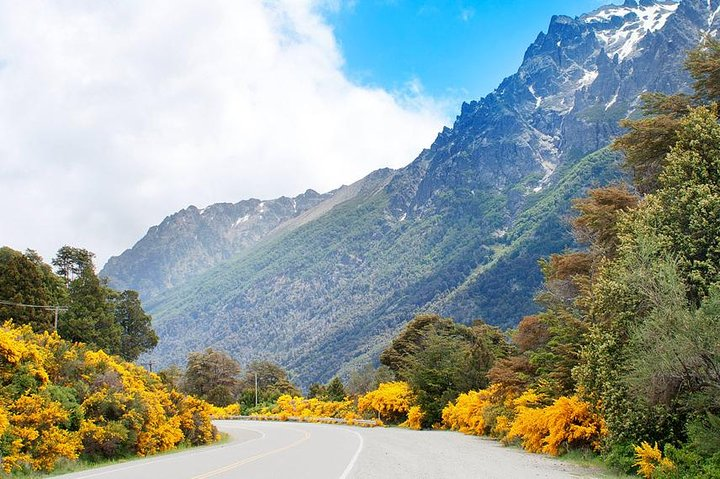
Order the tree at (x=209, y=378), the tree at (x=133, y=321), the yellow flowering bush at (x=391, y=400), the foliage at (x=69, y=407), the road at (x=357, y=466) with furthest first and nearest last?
the tree at (x=209, y=378), the tree at (x=133, y=321), the yellow flowering bush at (x=391, y=400), the foliage at (x=69, y=407), the road at (x=357, y=466)

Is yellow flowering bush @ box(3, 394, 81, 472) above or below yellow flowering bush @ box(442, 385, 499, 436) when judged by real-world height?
above

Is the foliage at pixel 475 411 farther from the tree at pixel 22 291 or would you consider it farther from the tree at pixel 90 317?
the tree at pixel 90 317

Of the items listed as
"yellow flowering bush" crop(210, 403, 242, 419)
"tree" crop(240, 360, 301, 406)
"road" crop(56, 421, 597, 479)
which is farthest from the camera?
"tree" crop(240, 360, 301, 406)

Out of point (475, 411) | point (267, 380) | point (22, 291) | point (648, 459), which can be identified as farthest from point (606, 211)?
point (267, 380)

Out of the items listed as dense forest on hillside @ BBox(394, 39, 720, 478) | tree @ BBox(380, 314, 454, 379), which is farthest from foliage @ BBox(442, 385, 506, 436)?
tree @ BBox(380, 314, 454, 379)

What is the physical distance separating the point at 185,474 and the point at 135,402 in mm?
9635

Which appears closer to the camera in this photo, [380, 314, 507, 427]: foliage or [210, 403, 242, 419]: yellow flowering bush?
[380, 314, 507, 427]: foliage

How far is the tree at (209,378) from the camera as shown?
264 feet

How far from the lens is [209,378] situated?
3201 inches

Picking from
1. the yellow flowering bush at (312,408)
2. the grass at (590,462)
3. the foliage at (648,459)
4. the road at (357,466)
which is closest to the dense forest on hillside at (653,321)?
the foliage at (648,459)

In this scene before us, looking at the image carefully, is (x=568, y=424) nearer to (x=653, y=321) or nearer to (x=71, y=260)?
(x=653, y=321)

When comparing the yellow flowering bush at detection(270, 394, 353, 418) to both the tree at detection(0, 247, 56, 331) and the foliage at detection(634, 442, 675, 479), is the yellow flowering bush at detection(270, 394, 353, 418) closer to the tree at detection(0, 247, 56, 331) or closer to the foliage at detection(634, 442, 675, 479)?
the tree at detection(0, 247, 56, 331)

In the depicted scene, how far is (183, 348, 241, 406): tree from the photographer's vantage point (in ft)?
264

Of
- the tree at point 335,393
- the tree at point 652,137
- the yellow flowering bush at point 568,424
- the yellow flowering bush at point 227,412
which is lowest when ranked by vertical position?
the yellow flowering bush at point 227,412
